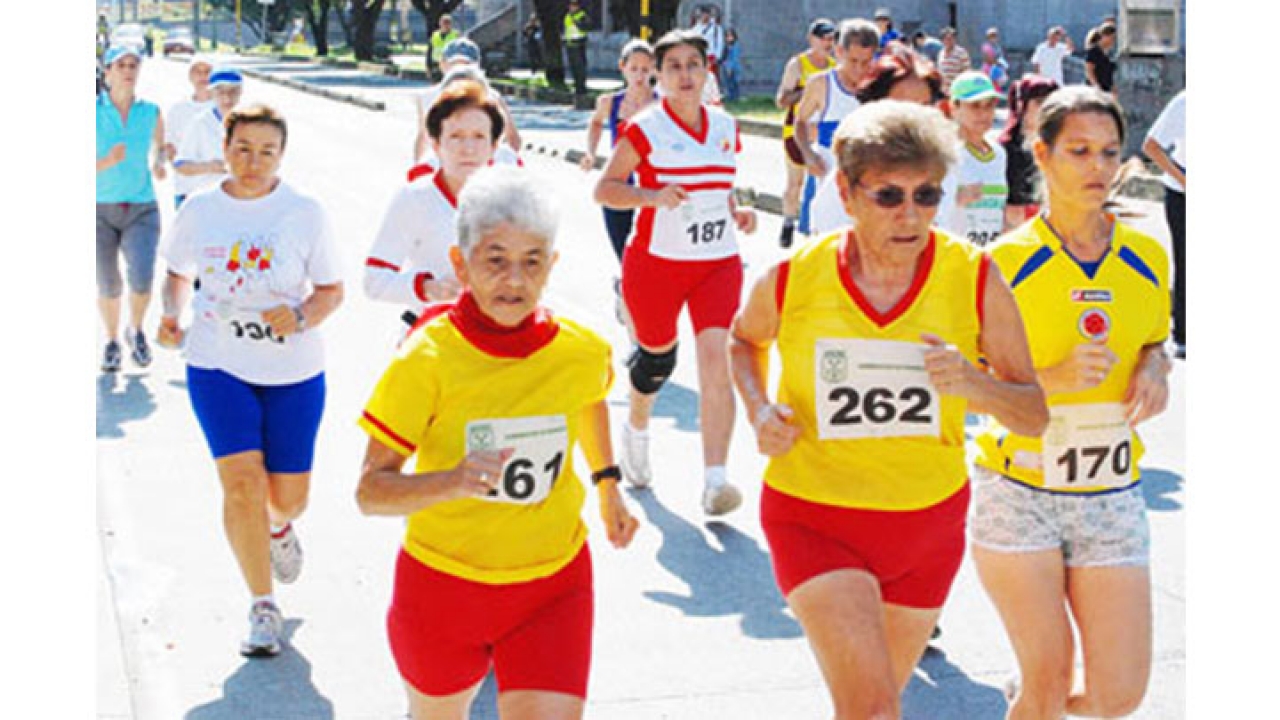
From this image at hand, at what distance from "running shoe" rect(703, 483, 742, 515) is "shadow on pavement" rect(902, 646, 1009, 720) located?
1.87 meters

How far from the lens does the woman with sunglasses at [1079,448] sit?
4.77 m

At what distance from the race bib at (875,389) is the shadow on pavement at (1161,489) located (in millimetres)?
4126

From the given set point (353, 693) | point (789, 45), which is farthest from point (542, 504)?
point (789, 45)

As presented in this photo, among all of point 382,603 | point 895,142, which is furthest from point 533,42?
point 895,142

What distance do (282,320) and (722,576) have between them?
2.08 metres

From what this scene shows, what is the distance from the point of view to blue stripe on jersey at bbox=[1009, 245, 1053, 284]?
496 cm

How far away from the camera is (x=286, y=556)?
6.97 meters

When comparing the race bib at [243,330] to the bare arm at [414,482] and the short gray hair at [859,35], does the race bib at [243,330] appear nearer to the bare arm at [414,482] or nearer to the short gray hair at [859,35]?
the bare arm at [414,482]

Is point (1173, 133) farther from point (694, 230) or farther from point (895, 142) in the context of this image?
point (895, 142)

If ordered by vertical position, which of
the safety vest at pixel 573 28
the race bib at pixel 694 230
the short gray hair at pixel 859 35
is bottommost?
the race bib at pixel 694 230

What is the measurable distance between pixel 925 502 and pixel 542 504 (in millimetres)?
903

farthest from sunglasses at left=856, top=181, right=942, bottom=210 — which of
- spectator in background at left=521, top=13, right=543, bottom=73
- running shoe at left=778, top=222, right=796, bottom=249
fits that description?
spectator in background at left=521, top=13, right=543, bottom=73

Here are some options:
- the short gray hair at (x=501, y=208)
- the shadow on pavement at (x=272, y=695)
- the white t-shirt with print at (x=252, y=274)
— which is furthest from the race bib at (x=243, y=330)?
the short gray hair at (x=501, y=208)
